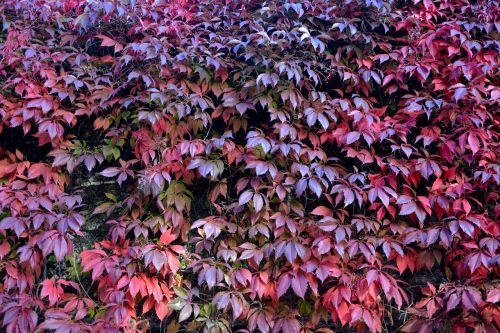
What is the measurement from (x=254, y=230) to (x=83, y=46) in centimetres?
150

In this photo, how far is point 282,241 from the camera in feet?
6.89

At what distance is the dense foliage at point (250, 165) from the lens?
2059 mm

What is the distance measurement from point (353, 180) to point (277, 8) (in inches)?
40.5

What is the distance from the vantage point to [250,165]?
216cm

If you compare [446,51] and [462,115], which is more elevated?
[446,51]

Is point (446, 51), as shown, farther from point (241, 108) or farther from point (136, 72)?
point (136, 72)

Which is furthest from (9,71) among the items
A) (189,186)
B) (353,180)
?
(353,180)

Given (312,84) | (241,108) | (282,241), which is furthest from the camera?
(312,84)

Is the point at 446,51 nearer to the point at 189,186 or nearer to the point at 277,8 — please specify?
the point at 277,8

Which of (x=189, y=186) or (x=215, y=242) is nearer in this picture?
(x=215, y=242)

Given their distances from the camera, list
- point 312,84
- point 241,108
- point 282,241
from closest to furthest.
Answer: point 282,241
point 241,108
point 312,84

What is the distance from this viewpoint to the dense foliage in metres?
2.06

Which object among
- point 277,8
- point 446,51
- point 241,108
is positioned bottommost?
point 241,108

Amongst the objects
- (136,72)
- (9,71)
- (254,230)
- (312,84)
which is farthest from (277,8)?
(9,71)
